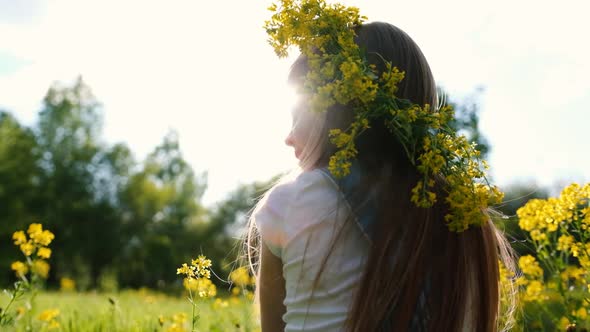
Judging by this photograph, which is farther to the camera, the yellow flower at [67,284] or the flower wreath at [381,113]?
the yellow flower at [67,284]

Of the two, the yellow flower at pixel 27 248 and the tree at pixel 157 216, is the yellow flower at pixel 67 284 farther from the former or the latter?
the tree at pixel 157 216

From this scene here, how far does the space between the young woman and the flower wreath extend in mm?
66

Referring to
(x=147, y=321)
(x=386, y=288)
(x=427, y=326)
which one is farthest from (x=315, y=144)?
(x=147, y=321)

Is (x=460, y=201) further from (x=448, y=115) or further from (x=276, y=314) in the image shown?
(x=276, y=314)

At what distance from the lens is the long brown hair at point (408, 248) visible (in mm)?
1769

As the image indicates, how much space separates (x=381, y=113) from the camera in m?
1.80

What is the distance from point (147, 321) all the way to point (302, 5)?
2.26 m

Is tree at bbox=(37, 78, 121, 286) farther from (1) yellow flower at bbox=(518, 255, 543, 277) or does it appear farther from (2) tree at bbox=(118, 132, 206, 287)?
(1) yellow flower at bbox=(518, 255, 543, 277)

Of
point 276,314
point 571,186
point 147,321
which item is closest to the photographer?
point 276,314

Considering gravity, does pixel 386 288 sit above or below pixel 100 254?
below

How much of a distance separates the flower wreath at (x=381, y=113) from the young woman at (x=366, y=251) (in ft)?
0.22

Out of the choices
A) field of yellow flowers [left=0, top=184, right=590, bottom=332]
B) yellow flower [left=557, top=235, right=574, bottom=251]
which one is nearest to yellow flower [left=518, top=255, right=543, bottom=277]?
field of yellow flowers [left=0, top=184, right=590, bottom=332]

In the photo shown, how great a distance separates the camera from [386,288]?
176cm

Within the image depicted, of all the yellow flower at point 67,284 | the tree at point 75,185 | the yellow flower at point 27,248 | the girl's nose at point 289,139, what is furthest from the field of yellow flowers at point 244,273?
the tree at point 75,185
